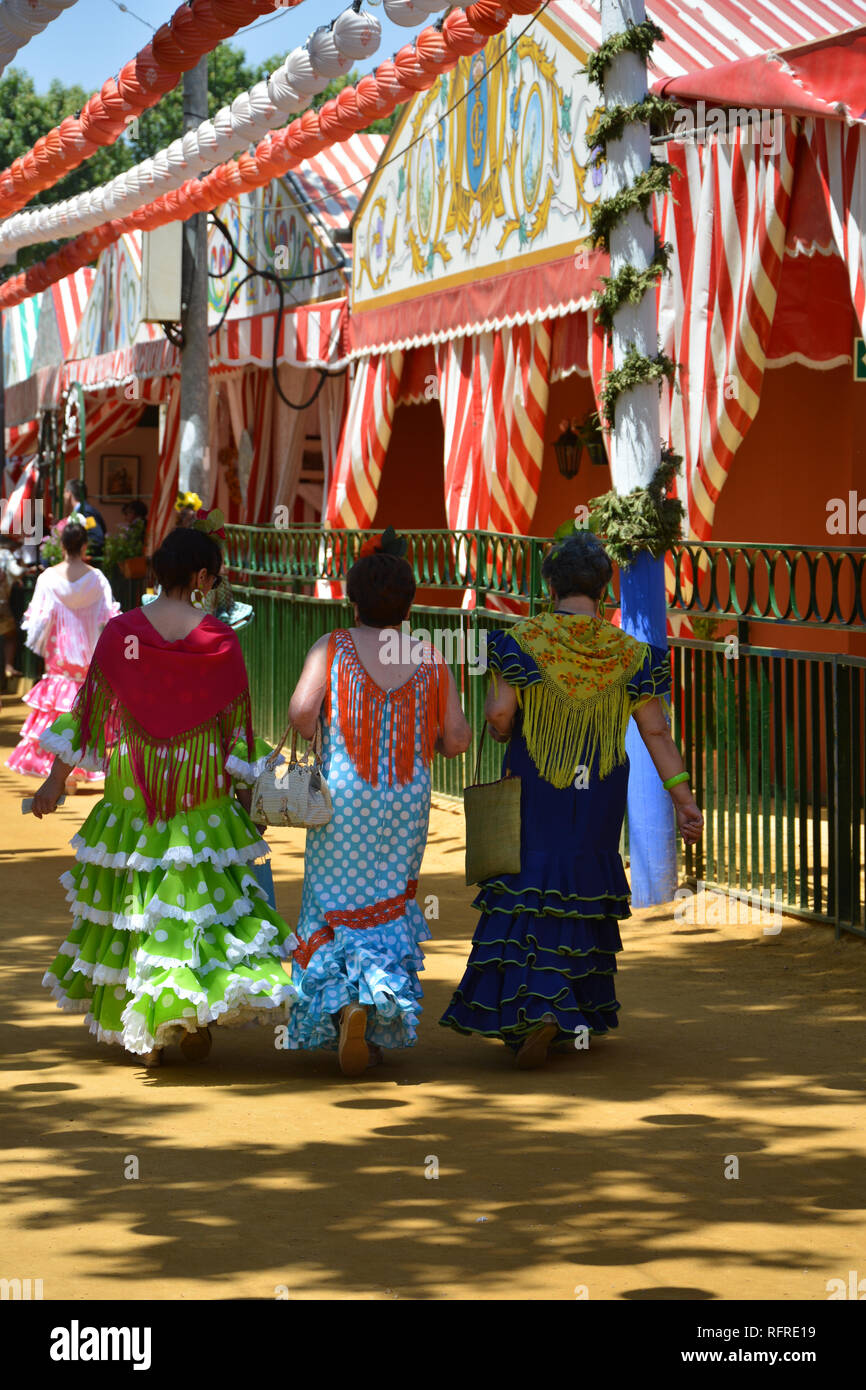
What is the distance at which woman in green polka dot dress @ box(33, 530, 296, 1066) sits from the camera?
242 inches

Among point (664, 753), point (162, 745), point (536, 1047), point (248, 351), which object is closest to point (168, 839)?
point (162, 745)

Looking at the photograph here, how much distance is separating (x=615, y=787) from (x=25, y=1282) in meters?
2.84

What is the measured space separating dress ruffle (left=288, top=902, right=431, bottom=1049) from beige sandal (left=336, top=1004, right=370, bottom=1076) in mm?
37

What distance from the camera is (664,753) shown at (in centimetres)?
643

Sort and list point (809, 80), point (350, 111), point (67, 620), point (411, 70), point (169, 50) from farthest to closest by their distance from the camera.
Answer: point (67, 620) < point (350, 111) < point (411, 70) < point (169, 50) < point (809, 80)

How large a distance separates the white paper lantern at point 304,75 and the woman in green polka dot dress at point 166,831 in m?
4.63

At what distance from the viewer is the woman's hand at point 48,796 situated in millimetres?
6305

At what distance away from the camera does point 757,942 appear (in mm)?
8617

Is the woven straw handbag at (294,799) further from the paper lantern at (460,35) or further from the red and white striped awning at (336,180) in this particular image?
the red and white striped awning at (336,180)

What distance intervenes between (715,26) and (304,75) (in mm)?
3344

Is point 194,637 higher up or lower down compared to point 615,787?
higher up

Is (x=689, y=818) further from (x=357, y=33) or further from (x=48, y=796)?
(x=357, y=33)
